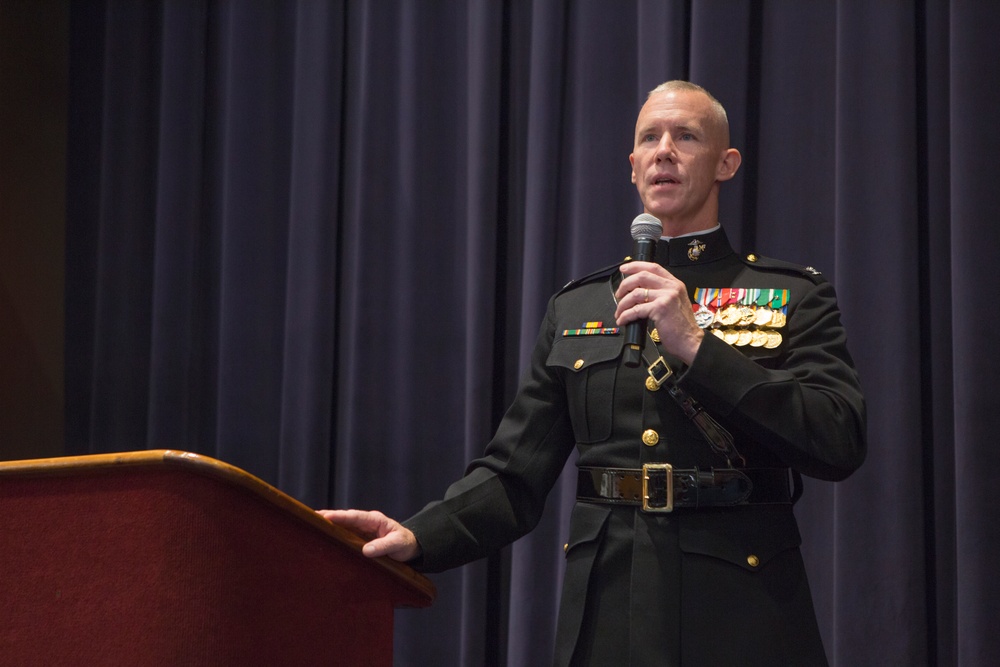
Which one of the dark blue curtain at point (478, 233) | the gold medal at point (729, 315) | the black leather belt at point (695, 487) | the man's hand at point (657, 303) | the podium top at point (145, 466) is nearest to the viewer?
the podium top at point (145, 466)

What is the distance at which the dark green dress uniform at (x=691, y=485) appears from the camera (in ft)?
4.44

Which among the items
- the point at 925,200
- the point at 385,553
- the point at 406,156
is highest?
the point at 406,156

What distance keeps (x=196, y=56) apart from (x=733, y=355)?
2.22m

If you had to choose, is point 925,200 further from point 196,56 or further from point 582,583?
point 196,56

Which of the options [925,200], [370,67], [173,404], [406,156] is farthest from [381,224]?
[925,200]

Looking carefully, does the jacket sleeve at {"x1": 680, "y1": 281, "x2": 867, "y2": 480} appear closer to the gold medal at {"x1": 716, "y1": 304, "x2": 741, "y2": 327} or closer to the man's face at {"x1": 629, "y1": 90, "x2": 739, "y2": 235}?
the gold medal at {"x1": 716, "y1": 304, "x2": 741, "y2": 327}

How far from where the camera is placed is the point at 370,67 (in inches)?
108

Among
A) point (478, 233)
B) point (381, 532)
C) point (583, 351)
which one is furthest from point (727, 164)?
point (478, 233)

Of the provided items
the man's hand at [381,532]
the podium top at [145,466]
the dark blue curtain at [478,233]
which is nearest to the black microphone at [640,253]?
the man's hand at [381,532]

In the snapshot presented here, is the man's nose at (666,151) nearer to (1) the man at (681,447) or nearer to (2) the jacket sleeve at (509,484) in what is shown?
(1) the man at (681,447)

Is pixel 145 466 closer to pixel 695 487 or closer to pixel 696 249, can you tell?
pixel 695 487

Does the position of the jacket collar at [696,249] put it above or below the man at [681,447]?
above

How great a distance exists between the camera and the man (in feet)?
4.39

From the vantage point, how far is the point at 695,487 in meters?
1.40
